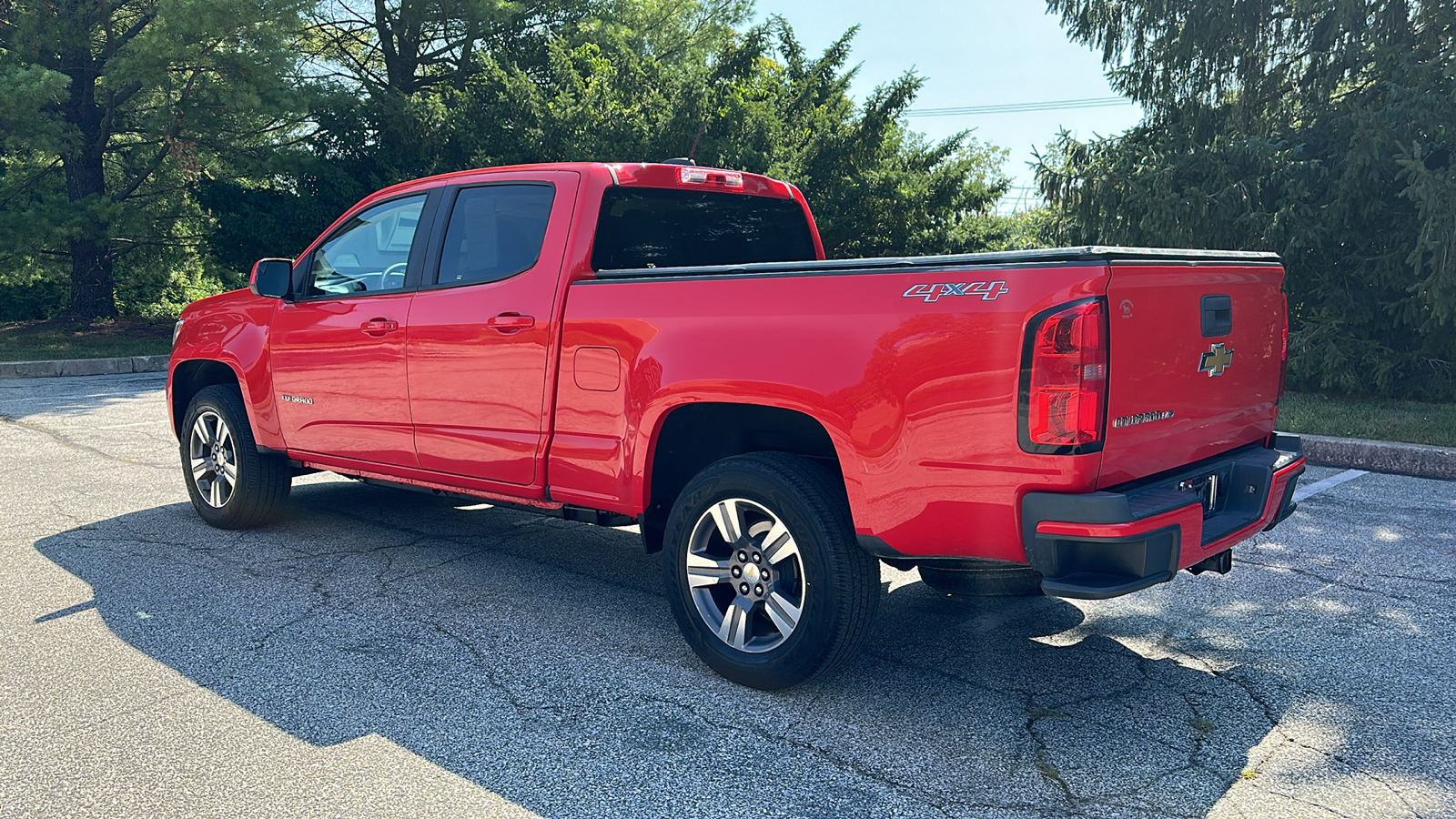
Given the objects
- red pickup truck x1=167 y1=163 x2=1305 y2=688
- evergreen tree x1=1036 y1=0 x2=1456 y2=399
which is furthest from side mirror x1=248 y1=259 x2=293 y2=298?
evergreen tree x1=1036 y1=0 x2=1456 y2=399

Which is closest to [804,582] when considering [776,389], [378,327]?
[776,389]

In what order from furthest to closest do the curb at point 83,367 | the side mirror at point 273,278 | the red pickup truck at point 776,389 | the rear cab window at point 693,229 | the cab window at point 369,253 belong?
the curb at point 83,367 → the side mirror at point 273,278 → the cab window at point 369,253 → the rear cab window at point 693,229 → the red pickup truck at point 776,389

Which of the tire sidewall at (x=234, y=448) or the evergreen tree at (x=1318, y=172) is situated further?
the evergreen tree at (x=1318, y=172)

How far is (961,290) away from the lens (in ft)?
10.8

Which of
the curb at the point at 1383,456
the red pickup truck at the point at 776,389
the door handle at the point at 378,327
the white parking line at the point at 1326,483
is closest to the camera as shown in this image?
the red pickup truck at the point at 776,389

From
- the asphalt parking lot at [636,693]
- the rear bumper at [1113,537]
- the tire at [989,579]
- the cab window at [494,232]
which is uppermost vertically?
the cab window at [494,232]

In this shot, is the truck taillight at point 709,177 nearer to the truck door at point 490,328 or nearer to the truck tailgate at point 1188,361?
the truck door at point 490,328

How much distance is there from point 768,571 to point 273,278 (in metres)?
3.32

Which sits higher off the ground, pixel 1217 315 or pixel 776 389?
pixel 1217 315

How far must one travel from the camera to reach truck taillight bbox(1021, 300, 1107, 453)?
10.3 feet

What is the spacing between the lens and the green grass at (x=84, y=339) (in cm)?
1777

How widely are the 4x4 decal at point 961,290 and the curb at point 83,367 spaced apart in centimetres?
1663

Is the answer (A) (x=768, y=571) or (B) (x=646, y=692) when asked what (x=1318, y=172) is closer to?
(A) (x=768, y=571)

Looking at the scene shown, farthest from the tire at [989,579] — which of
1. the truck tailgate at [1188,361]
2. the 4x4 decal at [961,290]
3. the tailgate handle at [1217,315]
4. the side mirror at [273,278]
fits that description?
the side mirror at [273,278]
